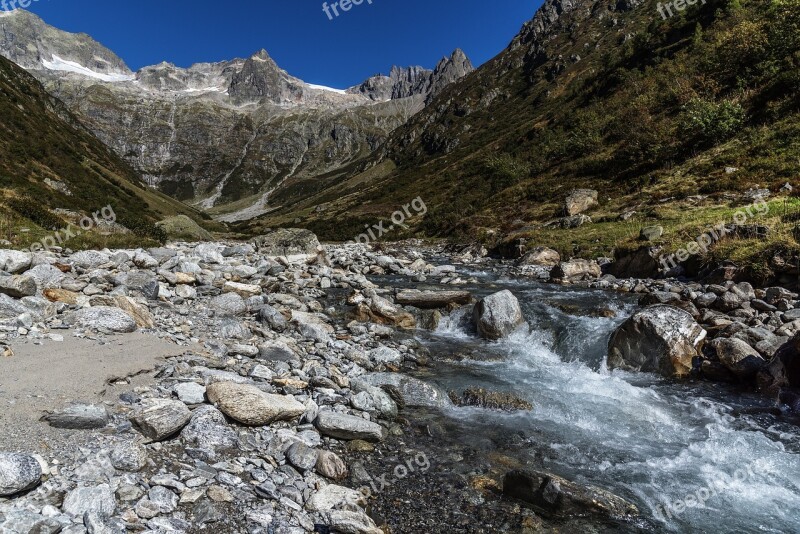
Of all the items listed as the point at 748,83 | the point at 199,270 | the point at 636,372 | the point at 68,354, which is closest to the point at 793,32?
the point at 748,83

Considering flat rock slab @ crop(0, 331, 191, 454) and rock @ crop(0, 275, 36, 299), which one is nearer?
flat rock slab @ crop(0, 331, 191, 454)

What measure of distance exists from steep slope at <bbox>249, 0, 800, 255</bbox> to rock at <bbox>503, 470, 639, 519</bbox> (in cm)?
2115

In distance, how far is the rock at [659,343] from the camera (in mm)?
10039

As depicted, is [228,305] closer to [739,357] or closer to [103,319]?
[103,319]

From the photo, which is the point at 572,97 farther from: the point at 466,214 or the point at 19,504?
the point at 19,504

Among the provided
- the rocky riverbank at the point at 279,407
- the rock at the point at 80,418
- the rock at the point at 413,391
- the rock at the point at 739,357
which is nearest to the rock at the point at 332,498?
the rocky riverbank at the point at 279,407

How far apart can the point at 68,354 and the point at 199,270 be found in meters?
9.71

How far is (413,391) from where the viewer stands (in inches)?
356

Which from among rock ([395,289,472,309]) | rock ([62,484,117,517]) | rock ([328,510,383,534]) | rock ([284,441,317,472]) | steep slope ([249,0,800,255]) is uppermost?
steep slope ([249,0,800,255])

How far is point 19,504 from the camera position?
4.11 metres

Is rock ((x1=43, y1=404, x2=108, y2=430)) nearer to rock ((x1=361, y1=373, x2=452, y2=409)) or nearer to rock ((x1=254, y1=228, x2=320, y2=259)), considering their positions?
rock ((x1=361, y1=373, x2=452, y2=409))

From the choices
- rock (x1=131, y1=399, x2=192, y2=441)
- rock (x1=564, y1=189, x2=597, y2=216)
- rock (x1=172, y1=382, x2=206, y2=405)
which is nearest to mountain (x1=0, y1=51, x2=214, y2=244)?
rock (x1=172, y1=382, x2=206, y2=405)

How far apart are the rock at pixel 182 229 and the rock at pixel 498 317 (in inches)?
1476

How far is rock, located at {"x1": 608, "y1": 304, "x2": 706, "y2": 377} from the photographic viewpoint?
10.0m
